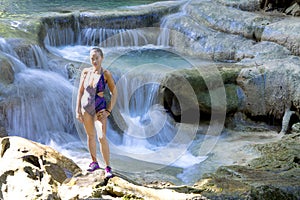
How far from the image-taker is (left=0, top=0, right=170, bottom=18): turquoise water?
13.3 meters

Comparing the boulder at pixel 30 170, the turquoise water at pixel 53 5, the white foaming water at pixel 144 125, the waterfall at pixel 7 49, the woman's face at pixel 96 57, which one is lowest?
the white foaming water at pixel 144 125

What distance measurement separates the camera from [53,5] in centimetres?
1440

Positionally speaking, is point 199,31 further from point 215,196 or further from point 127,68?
point 215,196

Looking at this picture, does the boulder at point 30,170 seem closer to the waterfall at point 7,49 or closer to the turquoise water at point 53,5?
the waterfall at point 7,49

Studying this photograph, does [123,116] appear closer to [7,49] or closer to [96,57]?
[7,49]

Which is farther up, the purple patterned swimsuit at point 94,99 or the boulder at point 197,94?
the purple patterned swimsuit at point 94,99

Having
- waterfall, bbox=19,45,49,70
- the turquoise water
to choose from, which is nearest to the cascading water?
waterfall, bbox=19,45,49,70

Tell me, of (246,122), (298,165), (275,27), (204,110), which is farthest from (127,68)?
(298,165)

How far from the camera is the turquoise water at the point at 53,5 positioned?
1326 centimetres

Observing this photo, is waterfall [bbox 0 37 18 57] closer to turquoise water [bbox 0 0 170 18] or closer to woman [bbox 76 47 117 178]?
turquoise water [bbox 0 0 170 18]

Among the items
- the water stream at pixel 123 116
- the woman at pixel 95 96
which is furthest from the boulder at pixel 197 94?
the woman at pixel 95 96

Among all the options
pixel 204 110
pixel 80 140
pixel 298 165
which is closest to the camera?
pixel 298 165

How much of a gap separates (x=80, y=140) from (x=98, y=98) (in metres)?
3.99

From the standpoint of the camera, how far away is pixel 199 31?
11.8 m
